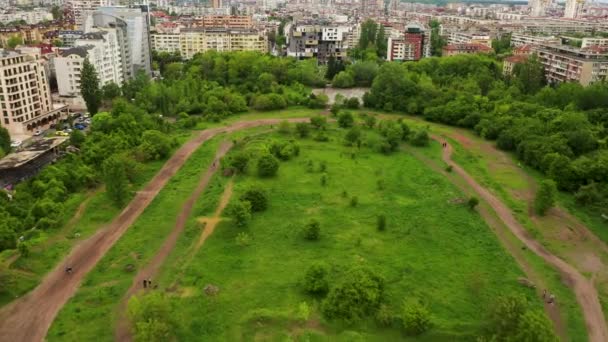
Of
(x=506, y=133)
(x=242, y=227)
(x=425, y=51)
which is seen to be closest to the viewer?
(x=242, y=227)

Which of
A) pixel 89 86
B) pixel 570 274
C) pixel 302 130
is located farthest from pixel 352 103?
pixel 570 274

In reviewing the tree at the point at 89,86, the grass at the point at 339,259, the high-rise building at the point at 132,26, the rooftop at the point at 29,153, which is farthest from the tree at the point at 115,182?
the high-rise building at the point at 132,26

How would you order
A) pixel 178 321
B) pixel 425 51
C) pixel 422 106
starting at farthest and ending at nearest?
pixel 425 51 < pixel 422 106 < pixel 178 321

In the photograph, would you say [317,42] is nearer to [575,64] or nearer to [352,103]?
[352,103]

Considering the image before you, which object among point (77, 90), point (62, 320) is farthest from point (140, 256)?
point (77, 90)

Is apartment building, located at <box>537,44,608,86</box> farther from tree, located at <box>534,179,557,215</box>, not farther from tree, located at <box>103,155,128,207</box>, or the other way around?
tree, located at <box>103,155,128,207</box>

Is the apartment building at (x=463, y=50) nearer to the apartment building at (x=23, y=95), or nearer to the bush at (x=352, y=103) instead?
the bush at (x=352, y=103)

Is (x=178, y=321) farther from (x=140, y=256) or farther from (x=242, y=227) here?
(x=242, y=227)

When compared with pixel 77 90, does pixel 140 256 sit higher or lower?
lower
